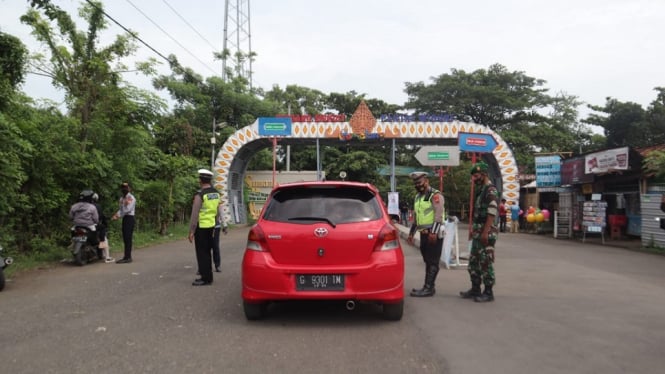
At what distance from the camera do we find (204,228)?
775 centimetres

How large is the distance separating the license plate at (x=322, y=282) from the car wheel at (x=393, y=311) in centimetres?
65

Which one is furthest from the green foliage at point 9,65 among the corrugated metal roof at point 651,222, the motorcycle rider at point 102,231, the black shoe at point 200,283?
the corrugated metal roof at point 651,222

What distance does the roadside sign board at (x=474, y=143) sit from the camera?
11609 millimetres

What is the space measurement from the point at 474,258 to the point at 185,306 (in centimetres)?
380

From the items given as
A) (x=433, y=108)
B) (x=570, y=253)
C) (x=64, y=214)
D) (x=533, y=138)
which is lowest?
(x=570, y=253)

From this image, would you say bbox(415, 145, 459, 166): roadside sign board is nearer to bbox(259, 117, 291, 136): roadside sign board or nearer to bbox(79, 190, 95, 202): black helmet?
bbox(79, 190, 95, 202): black helmet

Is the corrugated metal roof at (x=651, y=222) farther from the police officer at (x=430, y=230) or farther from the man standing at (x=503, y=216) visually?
the police officer at (x=430, y=230)

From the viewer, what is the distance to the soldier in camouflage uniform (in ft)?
21.3

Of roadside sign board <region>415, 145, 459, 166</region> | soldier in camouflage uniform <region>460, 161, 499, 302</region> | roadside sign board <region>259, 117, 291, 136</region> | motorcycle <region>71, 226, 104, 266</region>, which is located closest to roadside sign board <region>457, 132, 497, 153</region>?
roadside sign board <region>415, 145, 459, 166</region>

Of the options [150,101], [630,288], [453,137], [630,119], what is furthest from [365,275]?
[630,119]

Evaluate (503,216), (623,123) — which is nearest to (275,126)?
(503,216)

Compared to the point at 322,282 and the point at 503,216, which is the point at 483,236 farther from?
the point at 503,216

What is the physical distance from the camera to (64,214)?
11438mm

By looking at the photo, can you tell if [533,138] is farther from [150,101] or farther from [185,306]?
[185,306]
